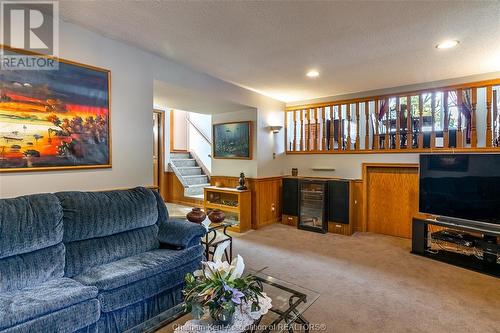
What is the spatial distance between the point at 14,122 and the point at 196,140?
223 inches

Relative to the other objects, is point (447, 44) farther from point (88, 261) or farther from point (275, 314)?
point (88, 261)

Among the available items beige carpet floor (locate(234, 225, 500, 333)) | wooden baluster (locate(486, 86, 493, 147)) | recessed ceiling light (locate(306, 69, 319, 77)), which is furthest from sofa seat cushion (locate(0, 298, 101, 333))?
wooden baluster (locate(486, 86, 493, 147))

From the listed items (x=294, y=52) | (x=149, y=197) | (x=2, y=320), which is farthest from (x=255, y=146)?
(x=2, y=320)

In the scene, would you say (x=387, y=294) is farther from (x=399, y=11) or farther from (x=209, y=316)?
(x=399, y=11)

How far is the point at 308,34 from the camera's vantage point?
254 centimetres

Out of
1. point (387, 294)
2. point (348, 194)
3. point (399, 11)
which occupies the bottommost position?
point (387, 294)

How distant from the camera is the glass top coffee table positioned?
1503 mm

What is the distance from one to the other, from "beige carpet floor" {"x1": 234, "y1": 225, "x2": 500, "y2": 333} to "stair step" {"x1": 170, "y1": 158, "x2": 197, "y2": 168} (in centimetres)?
369

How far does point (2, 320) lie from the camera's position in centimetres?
139

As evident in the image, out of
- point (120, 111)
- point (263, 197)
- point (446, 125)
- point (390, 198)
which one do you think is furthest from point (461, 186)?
point (120, 111)

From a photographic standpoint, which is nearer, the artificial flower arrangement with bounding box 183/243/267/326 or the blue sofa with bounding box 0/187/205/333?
the artificial flower arrangement with bounding box 183/243/267/326

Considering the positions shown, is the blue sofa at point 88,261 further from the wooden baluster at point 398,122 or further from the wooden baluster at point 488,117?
the wooden baluster at point 488,117

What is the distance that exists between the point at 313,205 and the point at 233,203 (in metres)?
1.45

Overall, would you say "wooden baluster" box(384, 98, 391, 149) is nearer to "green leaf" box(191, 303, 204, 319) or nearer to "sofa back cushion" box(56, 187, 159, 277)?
"sofa back cushion" box(56, 187, 159, 277)
